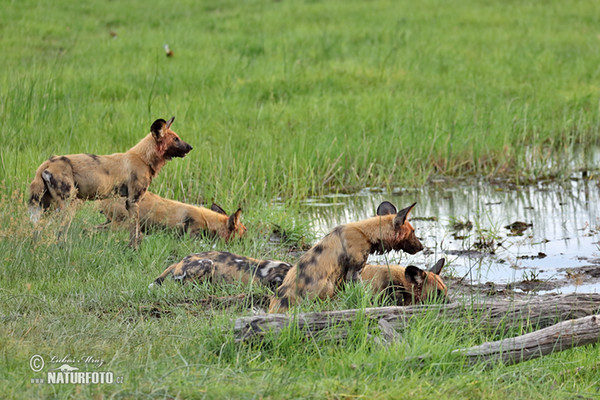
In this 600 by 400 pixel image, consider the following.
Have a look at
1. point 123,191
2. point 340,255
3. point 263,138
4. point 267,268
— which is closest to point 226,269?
point 267,268

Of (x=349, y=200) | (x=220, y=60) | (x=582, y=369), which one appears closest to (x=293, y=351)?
(x=582, y=369)

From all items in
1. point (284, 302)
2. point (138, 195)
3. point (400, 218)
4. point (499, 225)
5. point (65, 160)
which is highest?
point (65, 160)

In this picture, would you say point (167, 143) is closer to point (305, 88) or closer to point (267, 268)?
A: point (267, 268)

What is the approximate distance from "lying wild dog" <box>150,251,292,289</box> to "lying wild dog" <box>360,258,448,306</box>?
68 centimetres

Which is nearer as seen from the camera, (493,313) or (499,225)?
(493,313)

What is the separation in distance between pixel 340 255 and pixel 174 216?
8.86 feet

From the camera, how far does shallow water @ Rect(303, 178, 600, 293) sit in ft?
23.9

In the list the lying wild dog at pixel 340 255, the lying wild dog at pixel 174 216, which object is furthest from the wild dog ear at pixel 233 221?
the lying wild dog at pixel 340 255

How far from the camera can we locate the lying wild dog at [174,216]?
Result: 8.04 meters

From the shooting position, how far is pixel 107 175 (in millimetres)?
7766

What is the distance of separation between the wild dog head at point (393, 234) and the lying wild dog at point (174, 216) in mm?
2028

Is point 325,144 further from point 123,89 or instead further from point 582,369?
A: point 582,369

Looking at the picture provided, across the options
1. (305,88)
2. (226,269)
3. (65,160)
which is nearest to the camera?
(226,269)

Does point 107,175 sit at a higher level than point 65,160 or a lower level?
lower
